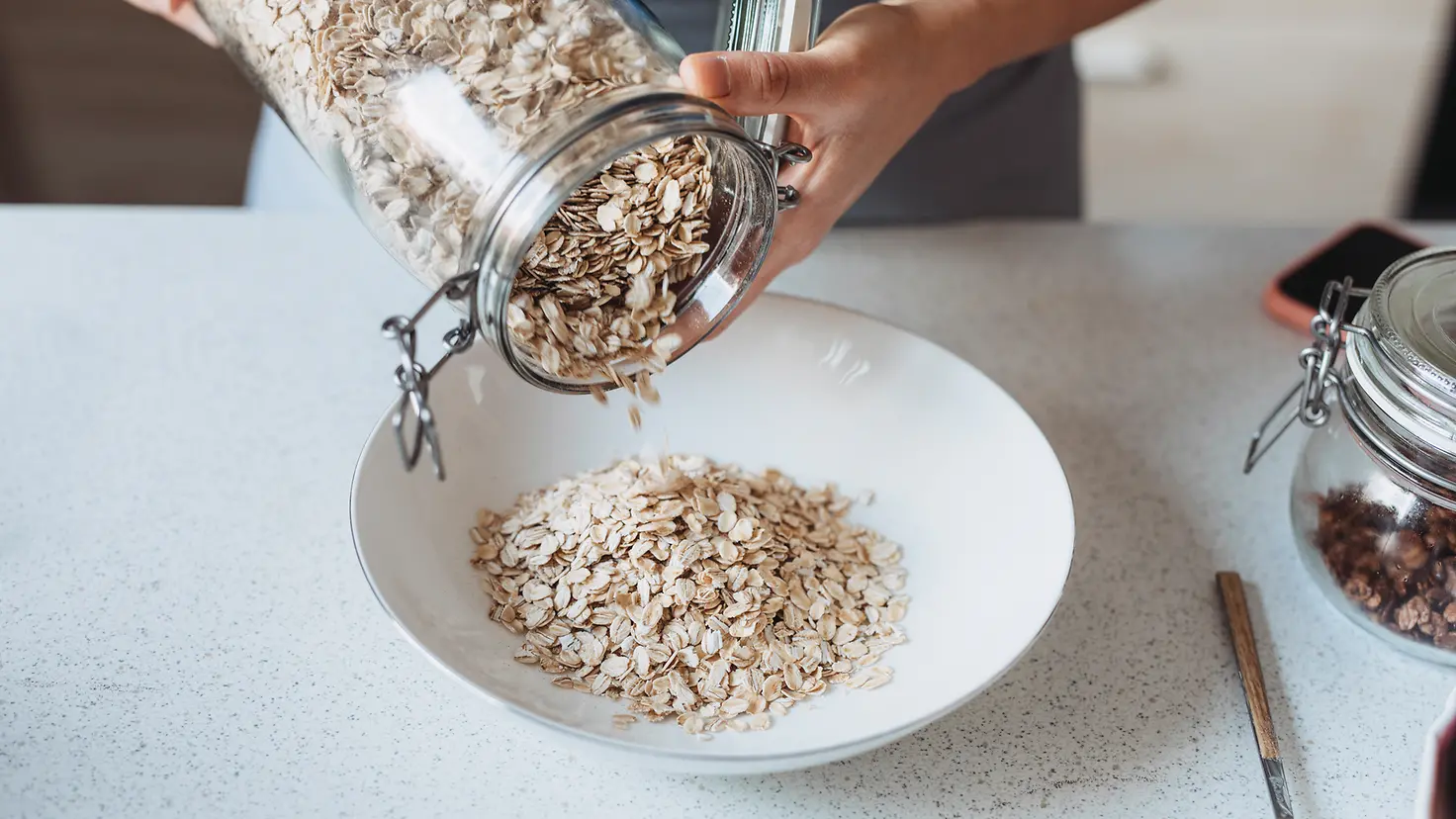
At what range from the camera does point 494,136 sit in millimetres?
594

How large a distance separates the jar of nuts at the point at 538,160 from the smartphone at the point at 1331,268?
0.57 meters

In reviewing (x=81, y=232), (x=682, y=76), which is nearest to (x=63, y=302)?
(x=81, y=232)

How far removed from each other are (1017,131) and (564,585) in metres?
0.76

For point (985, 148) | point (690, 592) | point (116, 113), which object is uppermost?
point (985, 148)

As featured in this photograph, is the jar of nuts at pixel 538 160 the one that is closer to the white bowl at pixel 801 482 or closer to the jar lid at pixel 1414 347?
the white bowl at pixel 801 482

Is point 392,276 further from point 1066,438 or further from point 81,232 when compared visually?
point 1066,438

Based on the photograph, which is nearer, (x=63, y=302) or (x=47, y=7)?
(x=63, y=302)

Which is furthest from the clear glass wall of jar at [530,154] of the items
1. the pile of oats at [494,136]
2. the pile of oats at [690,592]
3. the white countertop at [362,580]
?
the white countertop at [362,580]

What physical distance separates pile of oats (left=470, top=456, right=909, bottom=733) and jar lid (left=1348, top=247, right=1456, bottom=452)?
0.32 meters

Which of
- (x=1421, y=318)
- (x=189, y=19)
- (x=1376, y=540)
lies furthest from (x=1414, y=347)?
(x=189, y=19)

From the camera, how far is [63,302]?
103cm

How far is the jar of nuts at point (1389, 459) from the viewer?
67 centimetres

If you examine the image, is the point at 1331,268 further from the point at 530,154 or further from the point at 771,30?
the point at 530,154

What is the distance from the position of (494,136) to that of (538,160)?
38 mm
